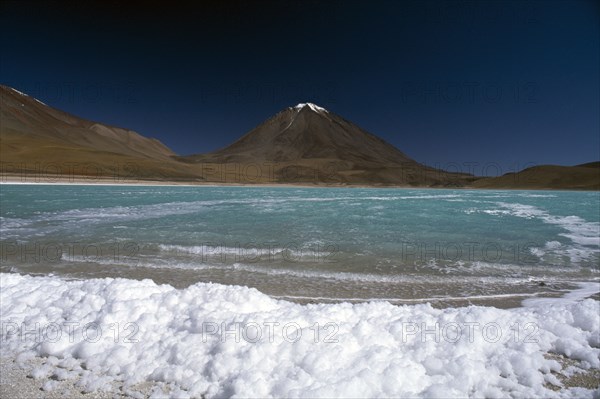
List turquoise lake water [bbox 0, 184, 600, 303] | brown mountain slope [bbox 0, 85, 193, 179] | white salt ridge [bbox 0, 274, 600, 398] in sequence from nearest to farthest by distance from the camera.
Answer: white salt ridge [bbox 0, 274, 600, 398], turquoise lake water [bbox 0, 184, 600, 303], brown mountain slope [bbox 0, 85, 193, 179]

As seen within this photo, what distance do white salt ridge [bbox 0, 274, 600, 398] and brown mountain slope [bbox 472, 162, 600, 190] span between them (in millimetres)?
124942

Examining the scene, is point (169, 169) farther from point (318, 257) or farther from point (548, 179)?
point (548, 179)

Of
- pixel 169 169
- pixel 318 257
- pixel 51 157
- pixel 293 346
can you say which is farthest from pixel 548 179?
pixel 51 157

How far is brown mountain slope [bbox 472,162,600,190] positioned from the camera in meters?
108

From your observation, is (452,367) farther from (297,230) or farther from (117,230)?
(117,230)

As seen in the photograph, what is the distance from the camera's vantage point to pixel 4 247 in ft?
28.5

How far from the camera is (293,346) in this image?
325cm

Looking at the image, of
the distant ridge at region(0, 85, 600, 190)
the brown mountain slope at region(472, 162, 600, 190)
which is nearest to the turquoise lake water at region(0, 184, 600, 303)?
the distant ridge at region(0, 85, 600, 190)

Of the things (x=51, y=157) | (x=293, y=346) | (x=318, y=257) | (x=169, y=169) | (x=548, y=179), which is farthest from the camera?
(x=548, y=179)

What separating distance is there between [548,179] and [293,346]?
138129mm

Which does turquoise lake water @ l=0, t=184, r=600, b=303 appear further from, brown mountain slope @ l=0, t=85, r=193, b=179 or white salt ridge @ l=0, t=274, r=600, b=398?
brown mountain slope @ l=0, t=85, r=193, b=179

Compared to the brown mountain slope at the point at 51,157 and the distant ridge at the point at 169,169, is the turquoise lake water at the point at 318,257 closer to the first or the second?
the distant ridge at the point at 169,169

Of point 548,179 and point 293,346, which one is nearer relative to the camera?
point 293,346

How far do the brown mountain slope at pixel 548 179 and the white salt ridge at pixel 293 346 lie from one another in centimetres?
12494
